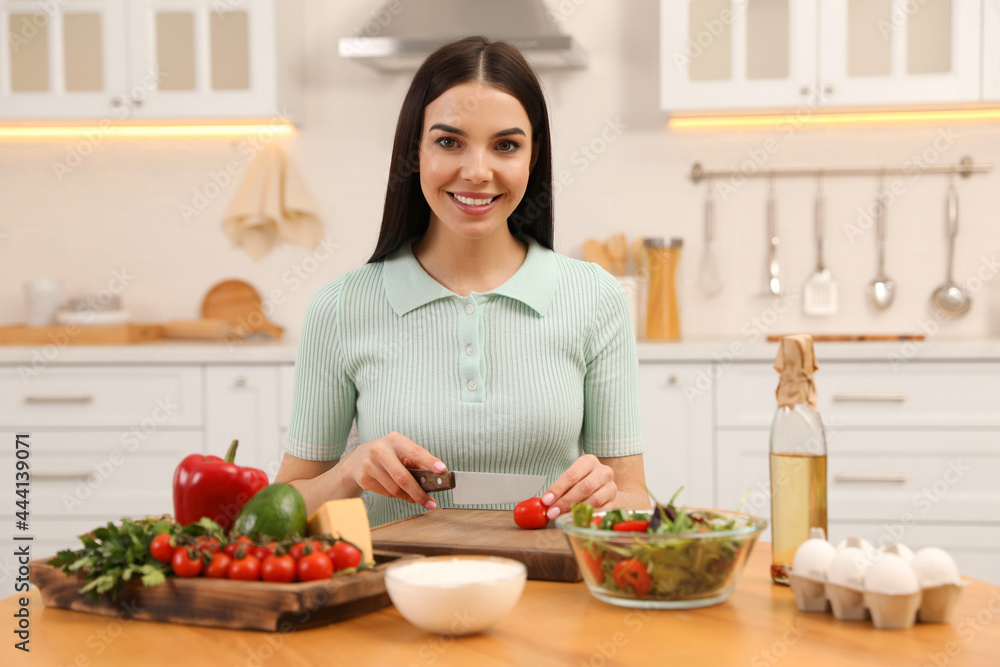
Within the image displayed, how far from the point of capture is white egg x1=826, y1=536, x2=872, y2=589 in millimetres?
888

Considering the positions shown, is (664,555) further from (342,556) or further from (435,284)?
(435,284)

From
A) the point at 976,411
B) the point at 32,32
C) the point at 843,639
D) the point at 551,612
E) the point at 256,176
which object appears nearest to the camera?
the point at 843,639

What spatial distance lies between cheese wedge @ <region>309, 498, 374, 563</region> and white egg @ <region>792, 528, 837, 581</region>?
43cm

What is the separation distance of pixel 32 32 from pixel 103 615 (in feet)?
9.70

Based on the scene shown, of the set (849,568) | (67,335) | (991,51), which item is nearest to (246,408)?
(67,335)

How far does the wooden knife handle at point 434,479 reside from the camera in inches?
47.1

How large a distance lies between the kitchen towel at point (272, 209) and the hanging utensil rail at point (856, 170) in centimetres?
145

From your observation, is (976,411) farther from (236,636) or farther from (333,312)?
(236,636)

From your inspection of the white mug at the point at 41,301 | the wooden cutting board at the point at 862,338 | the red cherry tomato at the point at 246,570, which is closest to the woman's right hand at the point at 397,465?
the red cherry tomato at the point at 246,570

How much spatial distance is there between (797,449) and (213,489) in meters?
0.64

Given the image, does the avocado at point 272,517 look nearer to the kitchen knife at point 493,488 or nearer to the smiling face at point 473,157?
the kitchen knife at point 493,488

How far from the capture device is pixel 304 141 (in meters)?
3.65

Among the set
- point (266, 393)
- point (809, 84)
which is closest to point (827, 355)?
point (809, 84)

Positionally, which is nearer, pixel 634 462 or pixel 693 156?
pixel 634 462
